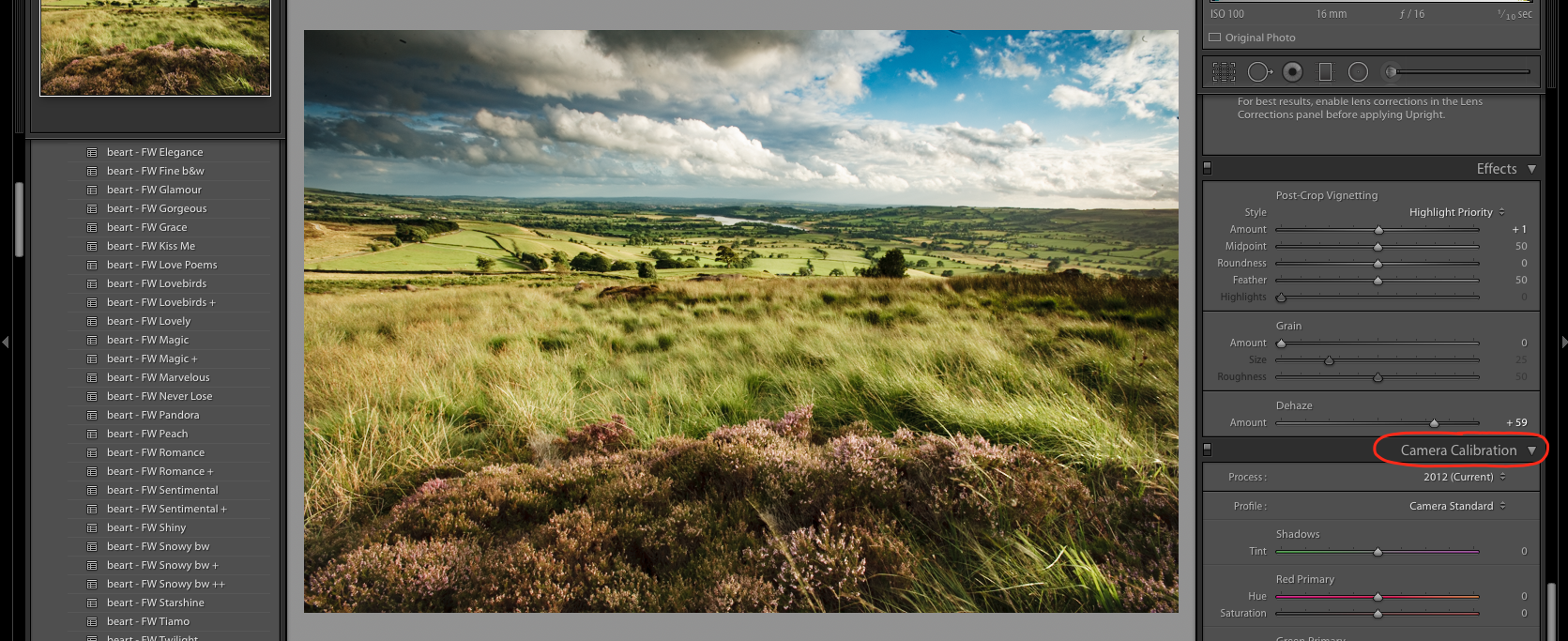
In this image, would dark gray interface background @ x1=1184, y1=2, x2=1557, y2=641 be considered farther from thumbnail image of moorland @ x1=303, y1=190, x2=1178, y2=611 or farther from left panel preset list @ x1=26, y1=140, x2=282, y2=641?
left panel preset list @ x1=26, y1=140, x2=282, y2=641

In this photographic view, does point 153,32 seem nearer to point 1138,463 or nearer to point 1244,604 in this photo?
point 1138,463

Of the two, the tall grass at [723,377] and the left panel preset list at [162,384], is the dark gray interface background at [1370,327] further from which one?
the left panel preset list at [162,384]

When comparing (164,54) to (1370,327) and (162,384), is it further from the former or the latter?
(1370,327)

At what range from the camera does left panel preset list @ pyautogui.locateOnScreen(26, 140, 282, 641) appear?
10.5ft

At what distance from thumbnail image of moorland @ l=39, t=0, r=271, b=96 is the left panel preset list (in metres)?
0.33

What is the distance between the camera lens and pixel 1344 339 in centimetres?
301

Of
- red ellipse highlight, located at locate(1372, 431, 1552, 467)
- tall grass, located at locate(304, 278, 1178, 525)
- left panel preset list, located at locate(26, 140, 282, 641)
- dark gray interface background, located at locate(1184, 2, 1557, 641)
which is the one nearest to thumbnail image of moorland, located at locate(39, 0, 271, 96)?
left panel preset list, located at locate(26, 140, 282, 641)

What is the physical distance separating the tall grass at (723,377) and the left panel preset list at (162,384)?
608mm

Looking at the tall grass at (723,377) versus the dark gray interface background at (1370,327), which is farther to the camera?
the tall grass at (723,377)

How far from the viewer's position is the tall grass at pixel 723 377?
423cm

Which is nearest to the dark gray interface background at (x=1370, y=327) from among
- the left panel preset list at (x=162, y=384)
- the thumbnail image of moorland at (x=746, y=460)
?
the thumbnail image of moorland at (x=746, y=460)

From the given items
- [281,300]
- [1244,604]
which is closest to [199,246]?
[281,300]

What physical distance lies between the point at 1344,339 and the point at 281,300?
6.08 metres

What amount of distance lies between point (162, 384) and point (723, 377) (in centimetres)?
437
